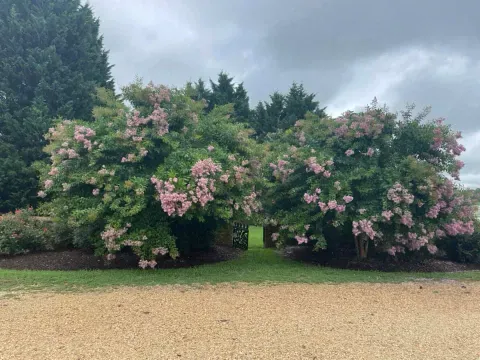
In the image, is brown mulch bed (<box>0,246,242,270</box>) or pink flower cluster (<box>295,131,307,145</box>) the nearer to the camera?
brown mulch bed (<box>0,246,242,270</box>)

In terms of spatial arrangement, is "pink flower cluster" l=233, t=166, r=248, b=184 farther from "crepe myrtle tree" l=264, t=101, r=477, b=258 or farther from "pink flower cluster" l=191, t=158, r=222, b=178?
"crepe myrtle tree" l=264, t=101, r=477, b=258

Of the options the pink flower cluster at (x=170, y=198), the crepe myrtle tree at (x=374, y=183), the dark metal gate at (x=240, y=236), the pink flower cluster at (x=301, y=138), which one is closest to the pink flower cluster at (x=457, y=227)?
the crepe myrtle tree at (x=374, y=183)

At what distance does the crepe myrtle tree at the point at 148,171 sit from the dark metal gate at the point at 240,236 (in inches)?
132

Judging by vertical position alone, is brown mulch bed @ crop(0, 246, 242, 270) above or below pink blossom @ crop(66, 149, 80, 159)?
below

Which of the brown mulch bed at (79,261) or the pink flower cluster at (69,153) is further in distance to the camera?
the brown mulch bed at (79,261)

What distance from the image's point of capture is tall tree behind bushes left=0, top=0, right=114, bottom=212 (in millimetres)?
14422

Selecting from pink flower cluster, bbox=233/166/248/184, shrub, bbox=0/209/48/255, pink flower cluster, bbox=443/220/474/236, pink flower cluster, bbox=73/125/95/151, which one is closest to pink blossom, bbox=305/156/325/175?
pink flower cluster, bbox=233/166/248/184

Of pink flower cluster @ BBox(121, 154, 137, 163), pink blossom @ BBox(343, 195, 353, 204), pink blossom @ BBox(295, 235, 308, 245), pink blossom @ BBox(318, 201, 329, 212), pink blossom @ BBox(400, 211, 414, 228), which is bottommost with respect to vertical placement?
pink blossom @ BBox(295, 235, 308, 245)

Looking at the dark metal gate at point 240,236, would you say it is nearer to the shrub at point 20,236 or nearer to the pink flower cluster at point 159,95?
the pink flower cluster at point 159,95

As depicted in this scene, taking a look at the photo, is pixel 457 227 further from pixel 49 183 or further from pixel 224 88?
pixel 224 88

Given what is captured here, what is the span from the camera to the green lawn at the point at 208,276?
689cm

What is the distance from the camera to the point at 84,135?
7.84 metres

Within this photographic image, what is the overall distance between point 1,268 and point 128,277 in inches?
129

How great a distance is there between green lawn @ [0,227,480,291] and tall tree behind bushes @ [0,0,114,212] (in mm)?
7600
